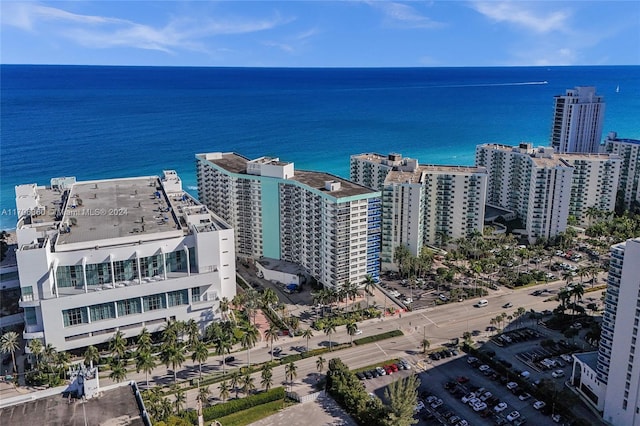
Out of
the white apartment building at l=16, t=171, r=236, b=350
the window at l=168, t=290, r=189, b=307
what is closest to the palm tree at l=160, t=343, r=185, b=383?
the white apartment building at l=16, t=171, r=236, b=350

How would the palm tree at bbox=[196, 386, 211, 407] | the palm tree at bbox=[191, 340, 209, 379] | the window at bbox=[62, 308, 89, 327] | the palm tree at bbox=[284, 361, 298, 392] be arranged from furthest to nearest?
the window at bbox=[62, 308, 89, 327] → the palm tree at bbox=[284, 361, 298, 392] → the palm tree at bbox=[191, 340, 209, 379] → the palm tree at bbox=[196, 386, 211, 407]

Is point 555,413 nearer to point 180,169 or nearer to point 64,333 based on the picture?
point 64,333

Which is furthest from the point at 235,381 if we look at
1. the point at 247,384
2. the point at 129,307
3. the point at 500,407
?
the point at 500,407

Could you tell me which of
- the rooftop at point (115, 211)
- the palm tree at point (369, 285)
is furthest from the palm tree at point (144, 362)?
the palm tree at point (369, 285)

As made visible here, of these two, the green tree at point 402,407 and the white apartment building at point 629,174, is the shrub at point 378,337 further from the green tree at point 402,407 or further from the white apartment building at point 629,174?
the white apartment building at point 629,174

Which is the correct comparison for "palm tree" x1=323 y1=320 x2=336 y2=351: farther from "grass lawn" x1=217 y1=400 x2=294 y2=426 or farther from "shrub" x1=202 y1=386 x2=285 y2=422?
"grass lawn" x1=217 y1=400 x2=294 y2=426

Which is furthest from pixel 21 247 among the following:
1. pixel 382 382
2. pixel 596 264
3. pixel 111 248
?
pixel 596 264

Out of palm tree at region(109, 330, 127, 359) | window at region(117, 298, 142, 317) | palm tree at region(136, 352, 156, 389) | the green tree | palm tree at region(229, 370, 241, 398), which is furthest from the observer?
window at region(117, 298, 142, 317)
